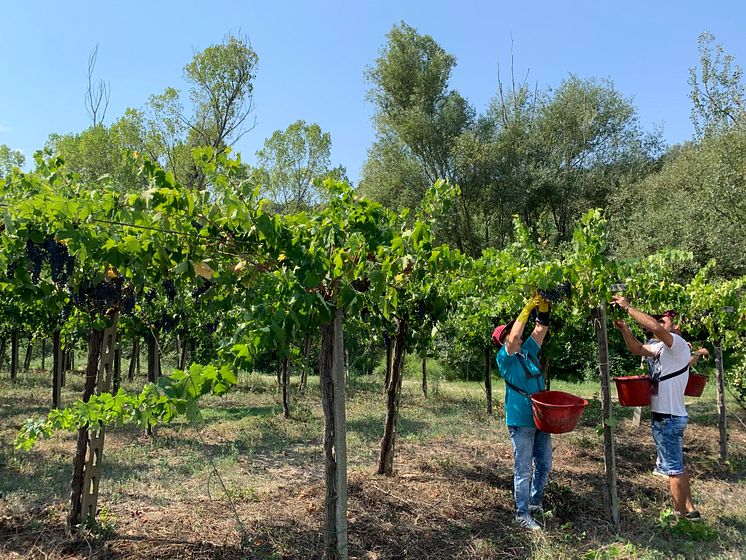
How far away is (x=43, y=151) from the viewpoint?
13.3ft

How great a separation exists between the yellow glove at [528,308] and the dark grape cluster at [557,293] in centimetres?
6

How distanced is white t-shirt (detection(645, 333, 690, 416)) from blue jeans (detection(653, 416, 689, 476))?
8 cm

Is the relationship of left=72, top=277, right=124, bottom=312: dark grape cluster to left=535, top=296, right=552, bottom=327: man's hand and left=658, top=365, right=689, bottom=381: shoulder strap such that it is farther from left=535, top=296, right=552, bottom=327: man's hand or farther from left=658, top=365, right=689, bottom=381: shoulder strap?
left=658, top=365, right=689, bottom=381: shoulder strap

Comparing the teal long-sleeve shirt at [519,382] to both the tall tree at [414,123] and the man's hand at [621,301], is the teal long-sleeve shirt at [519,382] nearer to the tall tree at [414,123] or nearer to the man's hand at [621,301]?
the man's hand at [621,301]

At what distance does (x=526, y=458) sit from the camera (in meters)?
4.60

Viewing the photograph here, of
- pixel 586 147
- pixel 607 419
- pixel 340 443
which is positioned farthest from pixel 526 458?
pixel 586 147

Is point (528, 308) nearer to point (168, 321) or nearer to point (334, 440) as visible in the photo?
point (334, 440)

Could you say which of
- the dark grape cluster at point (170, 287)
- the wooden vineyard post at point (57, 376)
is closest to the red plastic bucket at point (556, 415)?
the dark grape cluster at point (170, 287)

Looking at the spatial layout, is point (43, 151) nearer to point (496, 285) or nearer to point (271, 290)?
point (271, 290)

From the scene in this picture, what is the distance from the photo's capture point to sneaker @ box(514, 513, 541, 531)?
4.58 m

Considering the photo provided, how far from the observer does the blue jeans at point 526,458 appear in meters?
4.60

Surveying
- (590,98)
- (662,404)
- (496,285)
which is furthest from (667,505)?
(590,98)

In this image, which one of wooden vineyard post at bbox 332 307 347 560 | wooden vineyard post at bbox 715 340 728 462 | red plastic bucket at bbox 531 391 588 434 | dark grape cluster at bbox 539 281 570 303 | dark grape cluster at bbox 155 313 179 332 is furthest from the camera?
dark grape cluster at bbox 155 313 179 332

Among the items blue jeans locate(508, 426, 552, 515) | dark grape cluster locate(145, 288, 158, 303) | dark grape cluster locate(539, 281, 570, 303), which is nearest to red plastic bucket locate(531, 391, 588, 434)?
blue jeans locate(508, 426, 552, 515)
